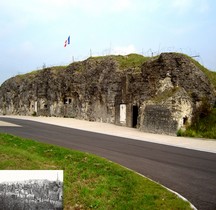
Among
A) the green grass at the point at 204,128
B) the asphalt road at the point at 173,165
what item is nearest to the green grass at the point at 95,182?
the asphalt road at the point at 173,165

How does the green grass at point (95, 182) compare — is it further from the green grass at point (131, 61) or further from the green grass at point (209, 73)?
the green grass at point (131, 61)

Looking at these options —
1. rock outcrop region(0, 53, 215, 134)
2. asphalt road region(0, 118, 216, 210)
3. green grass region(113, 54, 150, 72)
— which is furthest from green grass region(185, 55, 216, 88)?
asphalt road region(0, 118, 216, 210)

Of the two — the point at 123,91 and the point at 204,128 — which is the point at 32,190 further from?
the point at 123,91

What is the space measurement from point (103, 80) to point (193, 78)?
414 inches

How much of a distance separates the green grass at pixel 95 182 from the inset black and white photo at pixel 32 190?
137 inches

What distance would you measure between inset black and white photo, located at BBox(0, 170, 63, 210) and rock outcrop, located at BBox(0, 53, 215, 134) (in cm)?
1855

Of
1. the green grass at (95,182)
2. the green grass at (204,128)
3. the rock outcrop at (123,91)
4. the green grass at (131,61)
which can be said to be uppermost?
the green grass at (131,61)

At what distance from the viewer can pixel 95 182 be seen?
9.01 meters

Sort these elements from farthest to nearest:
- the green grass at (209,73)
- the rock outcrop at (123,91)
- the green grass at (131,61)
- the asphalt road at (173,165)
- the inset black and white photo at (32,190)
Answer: the green grass at (131,61)
the green grass at (209,73)
the rock outcrop at (123,91)
the asphalt road at (173,165)
the inset black and white photo at (32,190)

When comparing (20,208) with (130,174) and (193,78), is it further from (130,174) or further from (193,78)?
(193,78)

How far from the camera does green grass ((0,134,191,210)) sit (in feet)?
23.8

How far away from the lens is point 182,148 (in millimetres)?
15977

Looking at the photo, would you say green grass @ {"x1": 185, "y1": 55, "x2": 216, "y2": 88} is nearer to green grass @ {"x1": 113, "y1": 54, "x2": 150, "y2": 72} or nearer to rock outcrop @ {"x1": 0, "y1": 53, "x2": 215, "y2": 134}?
rock outcrop @ {"x1": 0, "y1": 53, "x2": 215, "y2": 134}

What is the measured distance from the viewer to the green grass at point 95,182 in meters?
7.26
